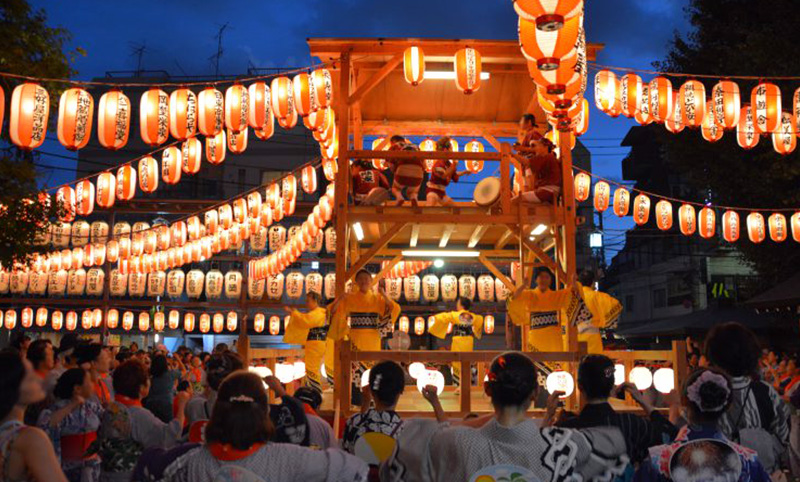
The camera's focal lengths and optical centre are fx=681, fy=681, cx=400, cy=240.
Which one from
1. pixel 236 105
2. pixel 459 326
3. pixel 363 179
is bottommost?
pixel 459 326

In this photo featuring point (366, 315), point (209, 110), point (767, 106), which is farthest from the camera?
point (767, 106)

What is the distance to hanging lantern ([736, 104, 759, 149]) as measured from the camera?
12344mm

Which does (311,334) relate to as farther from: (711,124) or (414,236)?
(711,124)

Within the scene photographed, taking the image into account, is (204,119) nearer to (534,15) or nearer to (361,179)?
(361,179)

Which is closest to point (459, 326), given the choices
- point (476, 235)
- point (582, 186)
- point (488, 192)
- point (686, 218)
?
point (476, 235)

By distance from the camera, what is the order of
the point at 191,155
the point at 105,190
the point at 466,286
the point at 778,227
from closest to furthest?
the point at 191,155
the point at 778,227
the point at 105,190
the point at 466,286

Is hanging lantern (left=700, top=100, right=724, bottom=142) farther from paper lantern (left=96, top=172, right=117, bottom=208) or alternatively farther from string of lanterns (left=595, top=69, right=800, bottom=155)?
paper lantern (left=96, top=172, right=117, bottom=208)

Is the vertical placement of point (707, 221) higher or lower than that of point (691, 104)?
lower

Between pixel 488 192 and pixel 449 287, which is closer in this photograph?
pixel 488 192

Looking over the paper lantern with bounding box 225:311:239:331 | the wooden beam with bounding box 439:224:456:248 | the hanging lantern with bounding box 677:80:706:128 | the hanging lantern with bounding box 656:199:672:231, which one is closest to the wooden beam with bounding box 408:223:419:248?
the wooden beam with bounding box 439:224:456:248

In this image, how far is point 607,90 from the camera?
11.9 m

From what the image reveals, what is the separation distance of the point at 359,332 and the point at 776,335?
1634 centimetres

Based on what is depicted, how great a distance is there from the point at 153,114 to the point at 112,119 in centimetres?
68

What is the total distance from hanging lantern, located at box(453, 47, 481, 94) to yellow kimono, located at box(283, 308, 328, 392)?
390 centimetres
